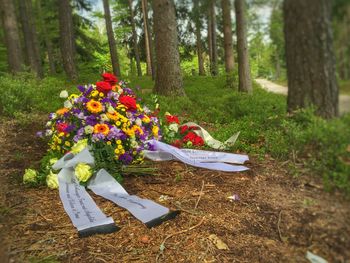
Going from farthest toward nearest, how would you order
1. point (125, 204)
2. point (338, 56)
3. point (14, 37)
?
point (14, 37) < point (125, 204) < point (338, 56)

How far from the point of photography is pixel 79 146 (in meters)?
3.79

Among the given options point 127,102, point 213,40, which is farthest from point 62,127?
point 213,40

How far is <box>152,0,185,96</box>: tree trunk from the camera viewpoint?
26.3 ft

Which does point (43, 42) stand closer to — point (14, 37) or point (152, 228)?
point (14, 37)

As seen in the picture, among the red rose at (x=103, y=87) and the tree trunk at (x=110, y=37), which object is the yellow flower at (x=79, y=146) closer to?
the red rose at (x=103, y=87)

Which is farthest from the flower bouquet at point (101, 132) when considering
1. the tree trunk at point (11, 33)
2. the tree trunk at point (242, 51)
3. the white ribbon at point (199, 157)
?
the tree trunk at point (11, 33)

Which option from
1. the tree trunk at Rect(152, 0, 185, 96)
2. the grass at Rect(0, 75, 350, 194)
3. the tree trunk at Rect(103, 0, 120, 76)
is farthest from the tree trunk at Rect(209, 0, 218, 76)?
the tree trunk at Rect(152, 0, 185, 96)

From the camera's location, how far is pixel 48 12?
20.1 metres

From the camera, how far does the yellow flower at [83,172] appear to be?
358 centimetres

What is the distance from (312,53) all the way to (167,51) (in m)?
6.85

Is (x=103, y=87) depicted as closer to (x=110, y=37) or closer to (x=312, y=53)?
(x=312, y=53)

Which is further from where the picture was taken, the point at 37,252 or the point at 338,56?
the point at 37,252

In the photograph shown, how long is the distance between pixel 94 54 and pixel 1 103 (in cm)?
1321

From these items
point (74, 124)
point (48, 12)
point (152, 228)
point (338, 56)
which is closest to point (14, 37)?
point (74, 124)
